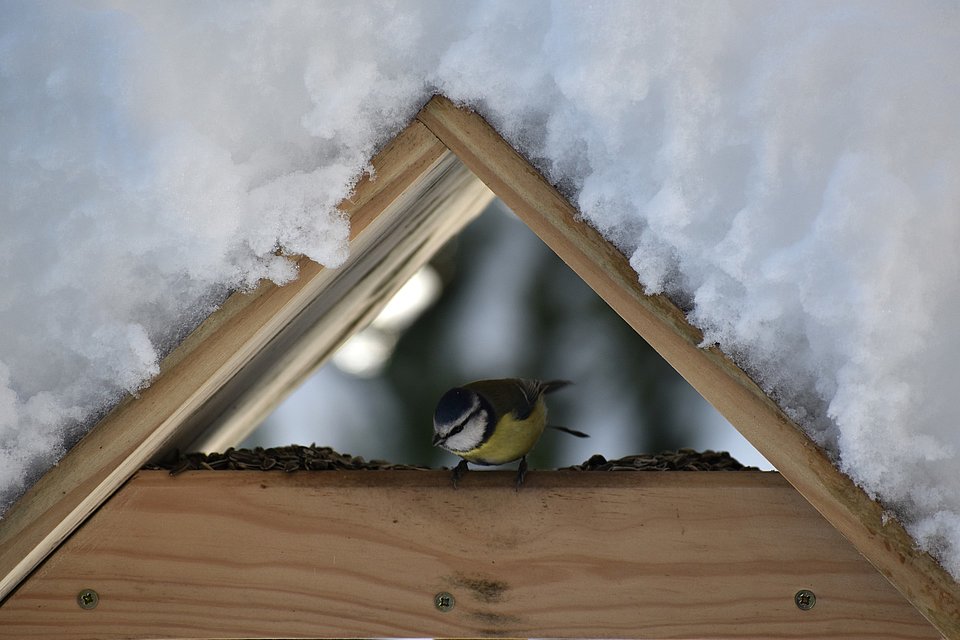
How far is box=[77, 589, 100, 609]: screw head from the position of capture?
4.77 ft

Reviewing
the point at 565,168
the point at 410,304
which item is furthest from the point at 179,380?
the point at 410,304

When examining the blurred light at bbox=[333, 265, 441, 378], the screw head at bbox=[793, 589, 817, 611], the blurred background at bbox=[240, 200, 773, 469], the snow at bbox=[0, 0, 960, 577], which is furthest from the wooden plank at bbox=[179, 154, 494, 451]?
the blurred light at bbox=[333, 265, 441, 378]

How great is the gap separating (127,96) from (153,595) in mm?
763

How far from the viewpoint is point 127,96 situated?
1269 mm

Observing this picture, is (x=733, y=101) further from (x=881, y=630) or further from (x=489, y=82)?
(x=881, y=630)

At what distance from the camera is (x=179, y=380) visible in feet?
4.05

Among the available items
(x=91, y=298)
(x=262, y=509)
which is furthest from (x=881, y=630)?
(x=91, y=298)

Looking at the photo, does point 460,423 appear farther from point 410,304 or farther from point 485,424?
point 410,304

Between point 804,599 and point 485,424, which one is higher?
point 485,424

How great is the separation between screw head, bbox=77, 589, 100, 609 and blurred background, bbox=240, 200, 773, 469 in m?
2.28

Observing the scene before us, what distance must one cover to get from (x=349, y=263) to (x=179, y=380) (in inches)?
13.6

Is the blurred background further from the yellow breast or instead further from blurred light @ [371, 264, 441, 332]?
the yellow breast

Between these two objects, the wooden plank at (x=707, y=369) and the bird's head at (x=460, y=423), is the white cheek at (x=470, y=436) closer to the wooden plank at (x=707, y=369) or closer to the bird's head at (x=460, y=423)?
the bird's head at (x=460, y=423)

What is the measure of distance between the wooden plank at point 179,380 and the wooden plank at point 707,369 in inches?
2.9
